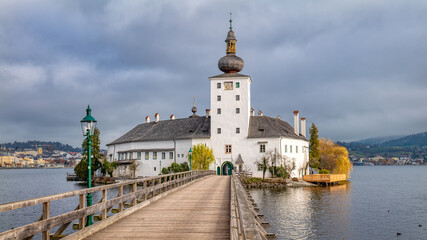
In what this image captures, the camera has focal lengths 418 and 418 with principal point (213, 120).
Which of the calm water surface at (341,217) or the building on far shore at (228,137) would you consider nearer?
the calm water surface at (341,217)

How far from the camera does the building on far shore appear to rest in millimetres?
68875

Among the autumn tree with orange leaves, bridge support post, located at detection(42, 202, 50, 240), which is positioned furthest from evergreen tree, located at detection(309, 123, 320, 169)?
bridge support post, located at detection(42, 202, 50, 240)

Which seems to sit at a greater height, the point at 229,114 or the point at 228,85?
the point at 228,85

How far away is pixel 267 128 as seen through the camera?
70.1 meters

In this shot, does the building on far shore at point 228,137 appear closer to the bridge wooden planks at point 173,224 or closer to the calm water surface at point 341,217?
the calm water surface at point 341,217

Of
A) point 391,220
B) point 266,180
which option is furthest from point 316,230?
point 266,180

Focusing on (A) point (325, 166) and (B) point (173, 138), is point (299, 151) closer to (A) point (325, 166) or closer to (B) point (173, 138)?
(A) point (325, 166)

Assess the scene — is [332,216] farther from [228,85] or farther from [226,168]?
[228,85]

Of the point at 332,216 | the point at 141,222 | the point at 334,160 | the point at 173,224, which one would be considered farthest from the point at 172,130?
the point at 173,224

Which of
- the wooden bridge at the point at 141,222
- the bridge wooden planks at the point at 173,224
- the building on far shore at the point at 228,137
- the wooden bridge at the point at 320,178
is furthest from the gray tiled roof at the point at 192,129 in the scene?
the wooden bridge at the point at 141,222

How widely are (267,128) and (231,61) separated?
13.1 meters

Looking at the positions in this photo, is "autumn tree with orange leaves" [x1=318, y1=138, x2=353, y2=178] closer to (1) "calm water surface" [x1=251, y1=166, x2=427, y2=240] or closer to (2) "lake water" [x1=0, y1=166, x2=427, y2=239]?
(1) "calm water surface" [x1=251, y1=166, x2=427, y2=240]

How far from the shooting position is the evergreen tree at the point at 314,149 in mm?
78688

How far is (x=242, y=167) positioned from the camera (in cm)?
6850
